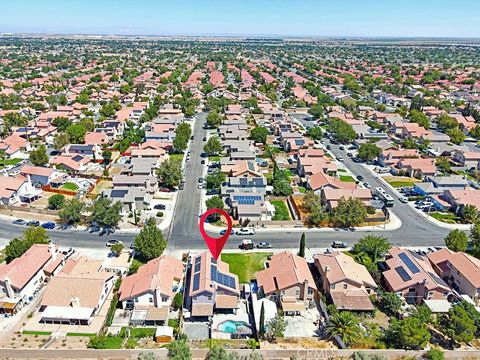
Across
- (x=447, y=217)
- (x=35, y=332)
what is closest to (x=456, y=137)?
(x=447, y=217)

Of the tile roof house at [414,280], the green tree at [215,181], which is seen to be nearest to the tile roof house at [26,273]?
the green tree at [215,181]

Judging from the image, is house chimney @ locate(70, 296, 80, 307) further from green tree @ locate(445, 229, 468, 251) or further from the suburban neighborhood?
green tree @ locate(445, 229, 468, 251)

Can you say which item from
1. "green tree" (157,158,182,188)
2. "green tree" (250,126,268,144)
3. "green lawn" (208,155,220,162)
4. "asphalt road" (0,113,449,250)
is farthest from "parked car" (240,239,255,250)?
"green tree" (250,126,268,144)

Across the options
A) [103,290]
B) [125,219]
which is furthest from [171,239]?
[103,290]

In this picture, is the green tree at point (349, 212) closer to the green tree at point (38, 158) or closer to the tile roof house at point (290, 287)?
the tile roof house at point (290, 287)

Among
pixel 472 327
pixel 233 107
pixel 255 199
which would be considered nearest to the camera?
pixel 472 327

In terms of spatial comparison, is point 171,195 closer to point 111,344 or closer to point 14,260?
point 14,260

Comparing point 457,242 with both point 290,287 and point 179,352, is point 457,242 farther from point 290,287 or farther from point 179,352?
point 179,352
